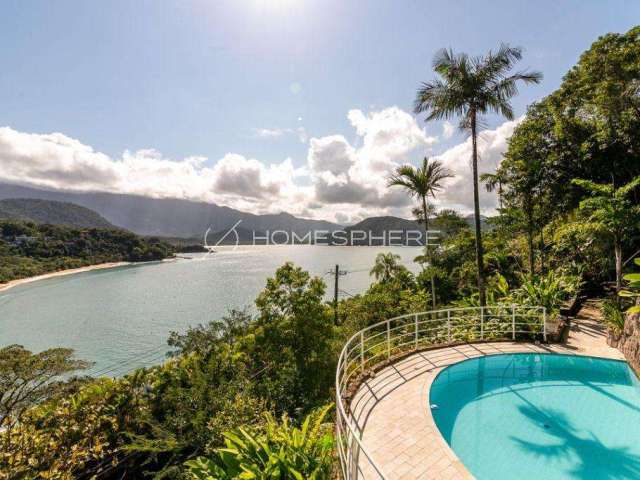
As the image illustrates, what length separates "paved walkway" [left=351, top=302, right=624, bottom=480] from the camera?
402cm

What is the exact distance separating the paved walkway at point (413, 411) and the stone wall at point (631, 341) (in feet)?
0.72

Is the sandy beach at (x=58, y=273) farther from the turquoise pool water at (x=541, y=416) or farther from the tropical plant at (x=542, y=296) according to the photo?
the tropical plant at (x=542, y=296)

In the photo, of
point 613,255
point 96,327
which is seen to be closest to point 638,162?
point 613,255

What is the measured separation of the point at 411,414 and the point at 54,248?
5188 inches

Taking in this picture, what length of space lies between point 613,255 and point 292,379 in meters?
13.6

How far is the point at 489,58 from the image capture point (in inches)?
366

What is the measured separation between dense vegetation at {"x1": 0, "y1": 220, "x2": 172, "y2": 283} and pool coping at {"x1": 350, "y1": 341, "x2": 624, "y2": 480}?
352ft

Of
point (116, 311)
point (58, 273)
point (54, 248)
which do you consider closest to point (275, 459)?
point (116, 311)

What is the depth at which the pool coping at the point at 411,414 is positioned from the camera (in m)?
4.00

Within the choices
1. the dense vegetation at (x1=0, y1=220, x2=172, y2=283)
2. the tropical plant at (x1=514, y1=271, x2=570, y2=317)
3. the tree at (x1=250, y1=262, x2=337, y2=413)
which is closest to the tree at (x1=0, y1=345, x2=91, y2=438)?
the tree at (x1=250, y1=262, x2=337, y2=413)

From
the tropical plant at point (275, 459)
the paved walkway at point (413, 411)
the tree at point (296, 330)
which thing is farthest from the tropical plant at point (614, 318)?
the tree at point (296, 330)

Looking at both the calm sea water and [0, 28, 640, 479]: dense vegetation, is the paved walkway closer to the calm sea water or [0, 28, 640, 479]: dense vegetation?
[0, 28, 640, 479]: dense vegetation

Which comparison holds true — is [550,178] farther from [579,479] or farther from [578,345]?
[579,479]

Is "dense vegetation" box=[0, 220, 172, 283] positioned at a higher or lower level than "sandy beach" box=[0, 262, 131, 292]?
higher
